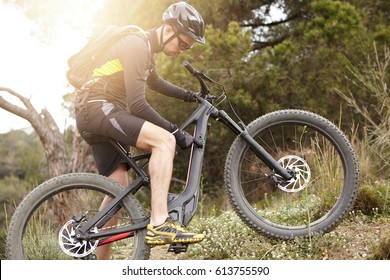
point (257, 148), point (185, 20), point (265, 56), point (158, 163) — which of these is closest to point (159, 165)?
point (158, 163)

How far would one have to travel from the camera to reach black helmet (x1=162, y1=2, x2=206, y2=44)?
3.34 metres

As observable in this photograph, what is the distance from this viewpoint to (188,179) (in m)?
3.41

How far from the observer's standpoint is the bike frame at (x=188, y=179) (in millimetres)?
3180

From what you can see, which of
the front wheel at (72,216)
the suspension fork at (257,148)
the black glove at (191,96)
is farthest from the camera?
the black glove at (191,96)

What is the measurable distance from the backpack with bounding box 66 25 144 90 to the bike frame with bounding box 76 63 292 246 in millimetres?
460

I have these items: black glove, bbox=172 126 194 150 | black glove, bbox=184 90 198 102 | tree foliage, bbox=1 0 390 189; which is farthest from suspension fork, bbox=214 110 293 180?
tree foliage, bbox=1 0 390 189

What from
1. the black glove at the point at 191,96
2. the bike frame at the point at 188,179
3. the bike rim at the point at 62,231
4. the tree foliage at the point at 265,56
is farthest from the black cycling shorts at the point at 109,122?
the tree foliage at the point at 265,56

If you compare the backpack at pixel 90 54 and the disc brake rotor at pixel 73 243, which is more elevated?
the backpack at pixel 90 54

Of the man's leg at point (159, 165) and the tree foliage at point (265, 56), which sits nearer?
the man's leg at point (159, 165)

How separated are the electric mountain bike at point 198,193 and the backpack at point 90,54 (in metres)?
0.46

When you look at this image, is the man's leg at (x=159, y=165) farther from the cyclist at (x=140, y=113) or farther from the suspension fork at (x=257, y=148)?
the suspension fork at (x=257, y=148)

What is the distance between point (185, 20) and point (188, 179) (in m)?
1.03

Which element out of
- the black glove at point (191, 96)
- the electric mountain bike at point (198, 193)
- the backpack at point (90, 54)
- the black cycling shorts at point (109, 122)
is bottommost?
the electric mountain bike at point (198, 193)
